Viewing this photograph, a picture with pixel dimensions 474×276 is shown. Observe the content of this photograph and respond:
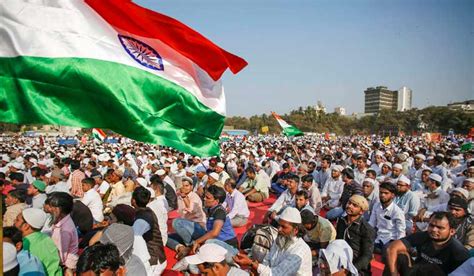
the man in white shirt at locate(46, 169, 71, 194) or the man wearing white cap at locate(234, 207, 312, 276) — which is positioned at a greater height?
the man wearing white cap at locate(234, 207, 312, 276)

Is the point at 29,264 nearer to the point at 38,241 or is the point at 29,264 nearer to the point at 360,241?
the point at 38,241

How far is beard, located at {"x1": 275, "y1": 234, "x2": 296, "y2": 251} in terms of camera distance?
3.29 meters

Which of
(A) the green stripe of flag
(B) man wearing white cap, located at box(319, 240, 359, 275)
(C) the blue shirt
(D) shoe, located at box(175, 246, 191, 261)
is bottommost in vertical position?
(D) shoe, located at box(175, 246, 191, 261)

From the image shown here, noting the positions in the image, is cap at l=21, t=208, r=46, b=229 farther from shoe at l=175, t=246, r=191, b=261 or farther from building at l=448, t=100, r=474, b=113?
building at l=448, t=100, r=474, b=113

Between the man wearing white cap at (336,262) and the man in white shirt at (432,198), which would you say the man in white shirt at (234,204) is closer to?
the man in white shirt at (432,198)

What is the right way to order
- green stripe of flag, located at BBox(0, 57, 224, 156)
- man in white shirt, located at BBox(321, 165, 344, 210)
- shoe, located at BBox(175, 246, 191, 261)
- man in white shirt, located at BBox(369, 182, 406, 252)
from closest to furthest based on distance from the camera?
green stripe of flag, located at BBox(0, 57, 224, 156)
shoe, located at BBox(175, 246, 191, 261)
man in white shirt, located at BBox(369, 182, 406, 252)
man in white shirt, located at BBox(321, 165, 344, 210)

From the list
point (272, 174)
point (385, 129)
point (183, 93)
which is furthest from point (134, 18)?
point (385, 129)

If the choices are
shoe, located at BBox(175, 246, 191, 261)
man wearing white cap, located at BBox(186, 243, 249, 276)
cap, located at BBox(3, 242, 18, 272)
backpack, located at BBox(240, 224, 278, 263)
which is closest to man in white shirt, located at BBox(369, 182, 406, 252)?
backpack, located at BBox(240, 224, 278, 263)

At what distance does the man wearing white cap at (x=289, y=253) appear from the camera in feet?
10.2

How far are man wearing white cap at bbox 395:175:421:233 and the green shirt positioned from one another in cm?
513

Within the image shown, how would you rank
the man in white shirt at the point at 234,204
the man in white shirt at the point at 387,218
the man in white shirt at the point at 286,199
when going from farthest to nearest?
1. the man in white shirt at the point at 234,204
2. the man in white shirt at the point at 286,199
3. the man in white shirt at the point at 387,218

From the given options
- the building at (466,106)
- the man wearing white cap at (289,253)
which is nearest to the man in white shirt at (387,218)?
the man wearing white cap at (289,253)

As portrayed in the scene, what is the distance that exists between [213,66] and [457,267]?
2.62 metres

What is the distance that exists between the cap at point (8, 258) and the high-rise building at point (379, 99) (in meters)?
159
